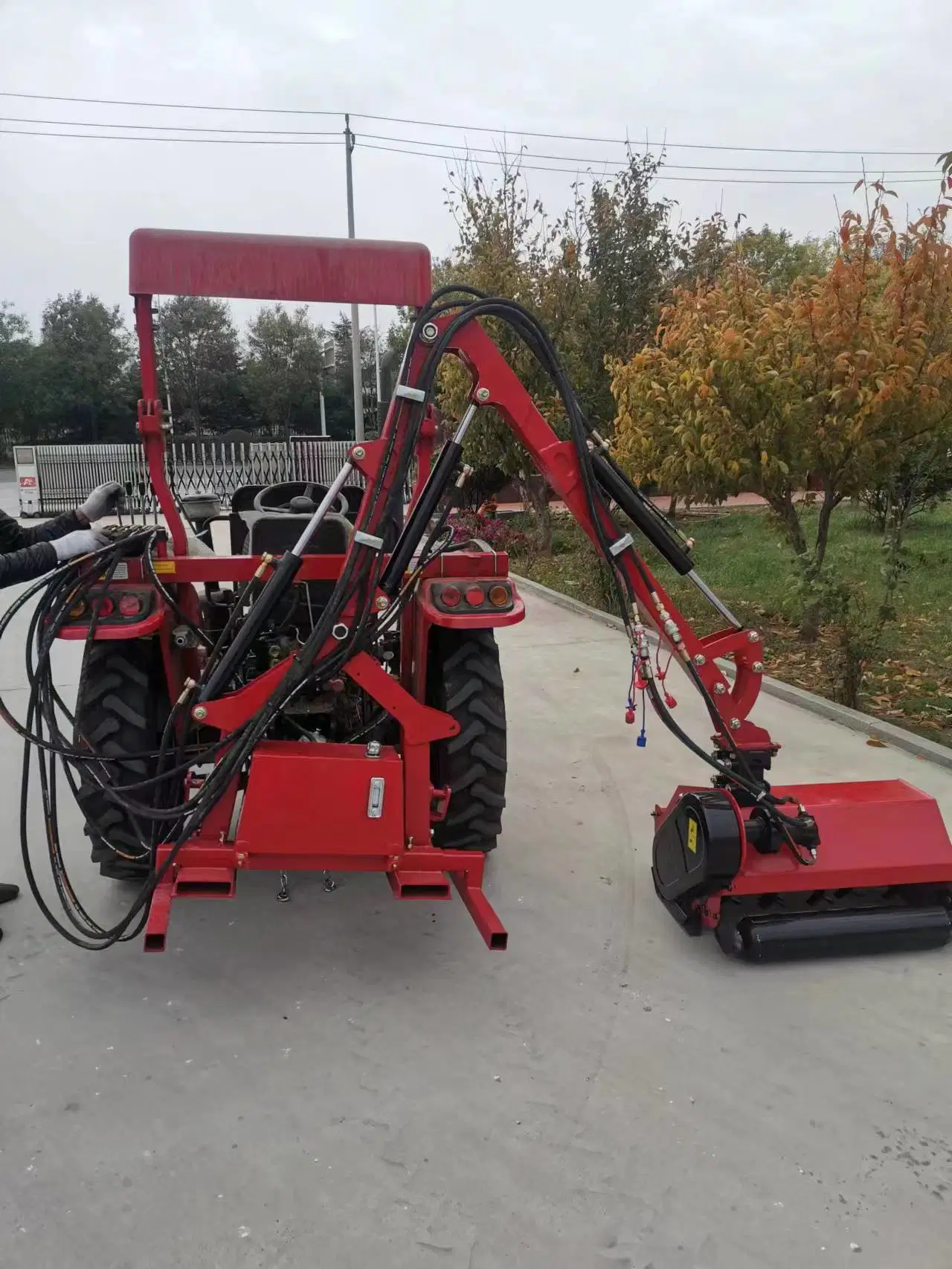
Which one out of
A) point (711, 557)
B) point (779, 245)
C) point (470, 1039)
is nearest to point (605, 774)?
point (470, 1039)

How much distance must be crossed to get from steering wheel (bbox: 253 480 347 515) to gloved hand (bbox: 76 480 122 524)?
0.67 metres

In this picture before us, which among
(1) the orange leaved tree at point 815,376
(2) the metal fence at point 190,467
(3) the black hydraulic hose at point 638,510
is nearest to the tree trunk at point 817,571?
(1) the orange leaved tree at point 815,376

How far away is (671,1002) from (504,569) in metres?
1.61

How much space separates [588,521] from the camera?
10.2 feet

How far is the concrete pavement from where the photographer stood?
2082mm

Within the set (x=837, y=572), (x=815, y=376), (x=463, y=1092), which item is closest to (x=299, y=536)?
(x=463, y=1092)

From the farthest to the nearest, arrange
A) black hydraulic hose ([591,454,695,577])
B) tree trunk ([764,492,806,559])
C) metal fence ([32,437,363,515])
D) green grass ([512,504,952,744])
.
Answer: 1. tree trunk ([764,492,806,559])
2. green grass ([512,504,952,744])
3. metal fence ([32,437,363,515])
4. black hydraulic hose ([591,454,695,577])

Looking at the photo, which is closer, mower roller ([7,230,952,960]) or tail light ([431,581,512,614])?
mower roller ([7,230,952,960])

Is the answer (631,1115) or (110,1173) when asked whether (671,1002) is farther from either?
(110,1173)

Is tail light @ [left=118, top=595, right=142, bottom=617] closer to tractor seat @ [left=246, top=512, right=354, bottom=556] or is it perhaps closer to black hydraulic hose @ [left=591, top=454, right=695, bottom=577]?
tractor seat @ [left=246, top=512, right=354, bottom=556]

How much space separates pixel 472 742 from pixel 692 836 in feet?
2.85

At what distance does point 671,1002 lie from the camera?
293 centimetres

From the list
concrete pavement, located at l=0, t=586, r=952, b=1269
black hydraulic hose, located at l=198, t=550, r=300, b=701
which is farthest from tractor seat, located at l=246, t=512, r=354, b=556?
concrete pavement, located at l=0, t=586, r=952, b=1269

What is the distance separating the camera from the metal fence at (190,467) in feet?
14.9
